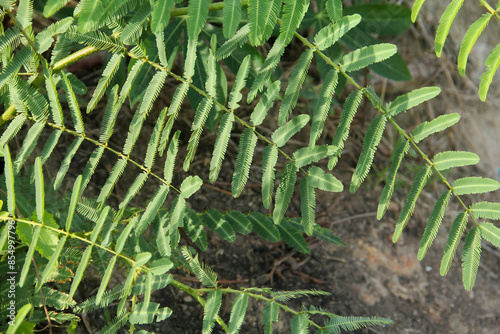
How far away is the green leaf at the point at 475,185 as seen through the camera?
166 cm

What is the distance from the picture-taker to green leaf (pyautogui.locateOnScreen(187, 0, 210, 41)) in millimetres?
1354

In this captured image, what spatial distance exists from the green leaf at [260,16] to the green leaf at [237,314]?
859mm

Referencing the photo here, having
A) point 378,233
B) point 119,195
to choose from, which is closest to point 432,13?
point 378,233

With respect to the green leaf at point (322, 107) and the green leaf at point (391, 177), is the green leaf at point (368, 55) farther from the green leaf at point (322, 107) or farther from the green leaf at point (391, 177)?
the green leaf at point (391, 177)

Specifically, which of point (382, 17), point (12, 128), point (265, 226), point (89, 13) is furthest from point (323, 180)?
point (382, 17)

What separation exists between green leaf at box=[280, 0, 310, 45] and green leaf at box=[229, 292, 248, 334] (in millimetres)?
876

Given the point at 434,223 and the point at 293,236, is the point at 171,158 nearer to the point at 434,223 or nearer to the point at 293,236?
the point at 293,236

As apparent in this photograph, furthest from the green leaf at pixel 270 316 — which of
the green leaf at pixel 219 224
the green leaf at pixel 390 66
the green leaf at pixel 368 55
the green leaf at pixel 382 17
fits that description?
the green leaf at pixel 382 17

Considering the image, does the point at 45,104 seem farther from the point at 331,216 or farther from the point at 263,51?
the point at 331,216

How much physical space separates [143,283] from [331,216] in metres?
1.49

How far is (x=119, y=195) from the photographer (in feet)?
8.30

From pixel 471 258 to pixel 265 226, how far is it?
2.44 feet

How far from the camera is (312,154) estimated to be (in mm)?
1638

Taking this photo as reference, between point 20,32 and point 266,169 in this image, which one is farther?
point 266,169
